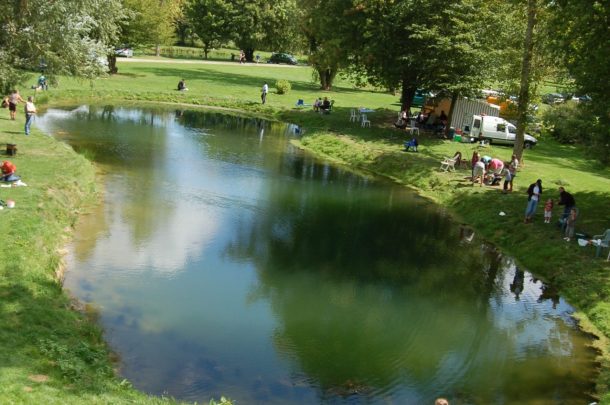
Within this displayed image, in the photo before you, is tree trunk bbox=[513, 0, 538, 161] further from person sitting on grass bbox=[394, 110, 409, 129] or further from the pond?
person sitting on grass bbox=[394, 110, 409, 129]

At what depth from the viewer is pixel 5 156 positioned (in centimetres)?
2653

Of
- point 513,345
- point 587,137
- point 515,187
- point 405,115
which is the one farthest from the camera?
point 405,115

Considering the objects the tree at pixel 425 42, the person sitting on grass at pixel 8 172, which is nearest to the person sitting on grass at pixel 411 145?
the tree at pixel 425 42

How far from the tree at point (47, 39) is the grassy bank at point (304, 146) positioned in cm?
384

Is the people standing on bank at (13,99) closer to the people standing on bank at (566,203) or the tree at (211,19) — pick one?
the people standing on bank at (566,203)

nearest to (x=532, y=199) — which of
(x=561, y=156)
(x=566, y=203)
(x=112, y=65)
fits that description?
(x=566, y=203)

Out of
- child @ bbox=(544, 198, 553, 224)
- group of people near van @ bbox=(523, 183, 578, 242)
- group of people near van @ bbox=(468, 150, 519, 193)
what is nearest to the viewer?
group of people near van @ bbox=(523, 183, 578, 242)

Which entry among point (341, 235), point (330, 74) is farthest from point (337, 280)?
point (330, 74)

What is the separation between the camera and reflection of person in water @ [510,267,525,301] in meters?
21.5

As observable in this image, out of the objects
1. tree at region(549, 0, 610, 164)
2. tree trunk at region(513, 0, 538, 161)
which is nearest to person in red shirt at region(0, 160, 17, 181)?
tree at region(549, 0, 610, 164)

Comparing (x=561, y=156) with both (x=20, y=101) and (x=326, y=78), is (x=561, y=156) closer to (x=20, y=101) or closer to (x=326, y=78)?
(x=326, y=78)

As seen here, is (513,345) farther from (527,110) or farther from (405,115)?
(405,115)

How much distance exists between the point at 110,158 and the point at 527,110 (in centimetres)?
2154

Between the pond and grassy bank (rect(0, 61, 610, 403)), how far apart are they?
0.91 meters
